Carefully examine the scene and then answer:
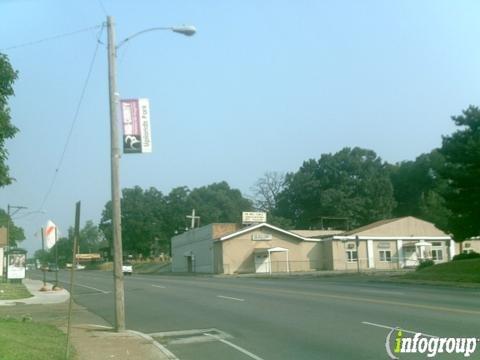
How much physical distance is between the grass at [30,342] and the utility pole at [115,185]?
4.93 ft

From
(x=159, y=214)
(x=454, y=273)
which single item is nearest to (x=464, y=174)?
(x=454, y=273)

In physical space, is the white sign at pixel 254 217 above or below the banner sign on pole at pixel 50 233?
above

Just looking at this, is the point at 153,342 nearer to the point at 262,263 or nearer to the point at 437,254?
the point at 262,263

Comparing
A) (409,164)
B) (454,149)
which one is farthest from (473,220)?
(409,164)

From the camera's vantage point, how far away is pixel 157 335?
47.7ft

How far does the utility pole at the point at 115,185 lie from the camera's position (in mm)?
14875

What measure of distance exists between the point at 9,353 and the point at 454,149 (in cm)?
3372

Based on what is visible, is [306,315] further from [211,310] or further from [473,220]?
[473,220]

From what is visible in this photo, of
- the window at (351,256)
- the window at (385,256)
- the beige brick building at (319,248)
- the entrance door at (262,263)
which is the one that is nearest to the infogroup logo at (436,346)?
the beige brick building at (319,248)

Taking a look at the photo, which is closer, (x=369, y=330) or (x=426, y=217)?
(x=369, y=330)

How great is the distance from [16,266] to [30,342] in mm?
32357

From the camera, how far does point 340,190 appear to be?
10288 cm

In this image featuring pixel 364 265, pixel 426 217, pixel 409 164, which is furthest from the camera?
pixel 409 164

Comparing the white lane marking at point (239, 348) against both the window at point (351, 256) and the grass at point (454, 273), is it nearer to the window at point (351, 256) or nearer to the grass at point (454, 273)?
the grass at point (454, 273)
